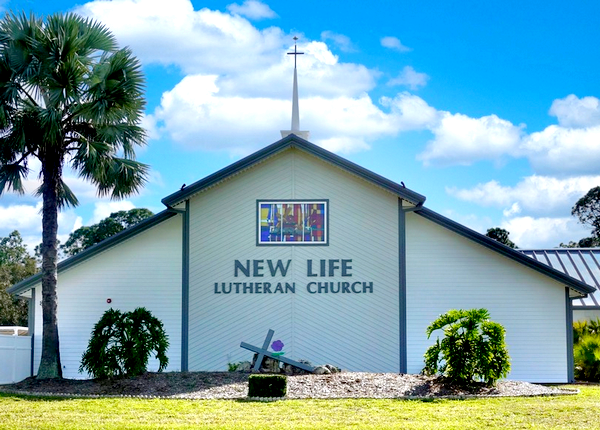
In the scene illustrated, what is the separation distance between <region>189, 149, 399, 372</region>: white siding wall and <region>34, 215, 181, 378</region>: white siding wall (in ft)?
1.87

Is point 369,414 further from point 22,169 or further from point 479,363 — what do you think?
point 22,169

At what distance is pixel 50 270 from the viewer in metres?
20.5

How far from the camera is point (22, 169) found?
21750 mm

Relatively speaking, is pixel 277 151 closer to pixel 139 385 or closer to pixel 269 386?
pixel 139 385

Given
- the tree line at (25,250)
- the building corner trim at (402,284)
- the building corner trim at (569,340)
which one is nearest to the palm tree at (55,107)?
the building corner trim at (402,284)

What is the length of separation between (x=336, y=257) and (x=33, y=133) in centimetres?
869

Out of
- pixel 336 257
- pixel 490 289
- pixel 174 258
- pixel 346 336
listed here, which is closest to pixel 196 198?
pixel 174 258

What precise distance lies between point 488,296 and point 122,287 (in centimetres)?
1023

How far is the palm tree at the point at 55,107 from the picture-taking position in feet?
66.8

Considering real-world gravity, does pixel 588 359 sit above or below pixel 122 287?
below

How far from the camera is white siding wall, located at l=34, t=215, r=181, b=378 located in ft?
75.5

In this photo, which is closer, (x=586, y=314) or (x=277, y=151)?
(x=277, y=151)

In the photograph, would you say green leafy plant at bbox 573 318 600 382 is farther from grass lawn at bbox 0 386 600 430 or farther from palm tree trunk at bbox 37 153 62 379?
palm tree trunk at bbox 37 153 62 379

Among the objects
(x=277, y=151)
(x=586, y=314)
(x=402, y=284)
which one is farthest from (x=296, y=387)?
(x=586, y=314)
